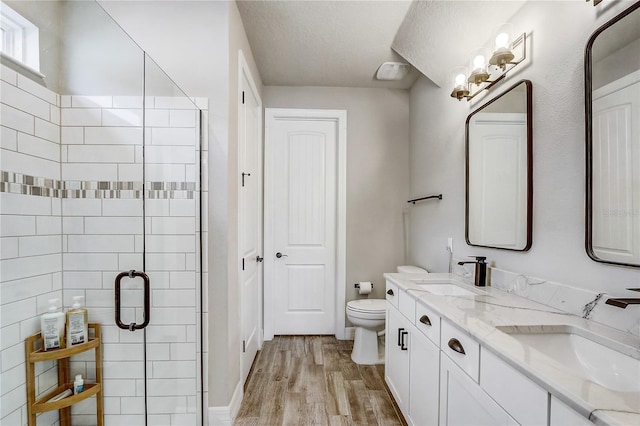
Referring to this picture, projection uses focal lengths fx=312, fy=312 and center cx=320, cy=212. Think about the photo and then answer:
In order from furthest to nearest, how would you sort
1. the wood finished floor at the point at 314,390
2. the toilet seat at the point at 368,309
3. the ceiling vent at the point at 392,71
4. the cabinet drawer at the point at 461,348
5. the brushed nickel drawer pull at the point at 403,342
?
the ceiling vent at the point at 392,71, the toilet seat at the point at 368,309, the wood finished floor at the point at 314,390, the brushed nickel drawer pull at the point at 403,342, the cabinet drawer at the point at 461,348

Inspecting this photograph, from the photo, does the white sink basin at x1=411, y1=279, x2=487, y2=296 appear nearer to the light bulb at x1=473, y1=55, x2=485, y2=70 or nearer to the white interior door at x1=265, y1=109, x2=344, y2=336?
the light bulb at x1=473, y1=55, x2=485, y2=70

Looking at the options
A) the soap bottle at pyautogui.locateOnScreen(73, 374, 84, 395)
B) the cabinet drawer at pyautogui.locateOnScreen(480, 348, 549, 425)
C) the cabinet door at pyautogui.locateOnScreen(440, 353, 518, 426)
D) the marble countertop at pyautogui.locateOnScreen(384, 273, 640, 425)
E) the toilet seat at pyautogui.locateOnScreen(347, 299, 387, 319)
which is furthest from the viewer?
the toilet seat at pyautogui.locateOnScreen(347, 299, 387, 319)

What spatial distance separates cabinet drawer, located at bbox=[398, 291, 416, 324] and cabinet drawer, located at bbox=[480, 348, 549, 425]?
651 mm

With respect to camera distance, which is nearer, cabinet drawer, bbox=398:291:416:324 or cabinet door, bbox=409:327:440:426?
cabinet door, bbox=409:327:440:426

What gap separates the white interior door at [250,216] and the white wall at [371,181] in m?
0.75

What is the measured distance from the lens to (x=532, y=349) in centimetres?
90

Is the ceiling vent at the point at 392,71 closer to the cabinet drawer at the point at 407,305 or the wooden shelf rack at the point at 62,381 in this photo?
the cabinet drawer at the point at 407,305

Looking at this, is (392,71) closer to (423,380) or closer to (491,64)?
(491,64)

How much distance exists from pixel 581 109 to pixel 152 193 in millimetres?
1939

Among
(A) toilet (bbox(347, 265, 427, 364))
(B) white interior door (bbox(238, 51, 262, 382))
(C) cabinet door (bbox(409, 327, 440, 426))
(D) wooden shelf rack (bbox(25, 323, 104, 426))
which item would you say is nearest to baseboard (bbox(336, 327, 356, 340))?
(A) toilet (bbox(347, 265, 427, 364))

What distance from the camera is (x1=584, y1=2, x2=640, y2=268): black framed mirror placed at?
0.99 metres

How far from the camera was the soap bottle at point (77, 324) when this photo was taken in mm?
1262

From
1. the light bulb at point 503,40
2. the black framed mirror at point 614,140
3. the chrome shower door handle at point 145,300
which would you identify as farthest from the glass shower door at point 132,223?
the black framed mirror at point 614,140

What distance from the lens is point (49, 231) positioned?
1.19 m
